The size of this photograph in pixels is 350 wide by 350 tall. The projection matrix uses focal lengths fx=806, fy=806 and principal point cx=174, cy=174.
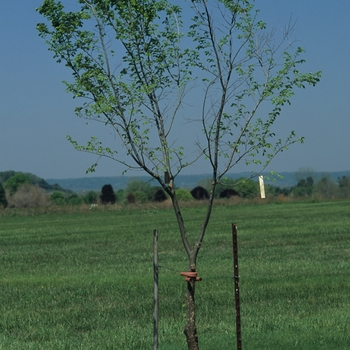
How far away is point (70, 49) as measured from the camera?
677cm

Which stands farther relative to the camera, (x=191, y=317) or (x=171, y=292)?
(x=171, y=292)

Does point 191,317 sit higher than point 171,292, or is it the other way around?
point 191,317

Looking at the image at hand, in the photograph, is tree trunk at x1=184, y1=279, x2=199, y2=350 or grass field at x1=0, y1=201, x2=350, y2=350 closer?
tree trunk at x1=184, y1=279, x2=199, y2=350

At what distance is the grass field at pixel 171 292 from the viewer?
9844 mm

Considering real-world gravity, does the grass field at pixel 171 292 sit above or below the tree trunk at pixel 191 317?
below

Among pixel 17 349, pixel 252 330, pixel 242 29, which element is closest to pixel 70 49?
pixel 242 29

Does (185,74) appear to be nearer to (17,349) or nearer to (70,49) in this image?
(70,49)

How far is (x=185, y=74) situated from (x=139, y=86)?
0.44 meters

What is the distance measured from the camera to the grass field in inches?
388

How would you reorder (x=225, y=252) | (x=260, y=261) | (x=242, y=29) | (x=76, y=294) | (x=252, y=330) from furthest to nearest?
(x=225, y=252)
(x=260, y=261)
(x=76, y=294)
(x=252, y=330)
(x=242, y=29)

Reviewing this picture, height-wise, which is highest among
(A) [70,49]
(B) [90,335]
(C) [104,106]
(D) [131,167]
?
(A) [70,49]

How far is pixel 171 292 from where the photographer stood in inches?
571

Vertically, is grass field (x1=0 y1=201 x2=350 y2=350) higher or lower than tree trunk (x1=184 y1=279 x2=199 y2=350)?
lower

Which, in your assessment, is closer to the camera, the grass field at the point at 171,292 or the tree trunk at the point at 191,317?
the tree trunk at the point at 191,317
